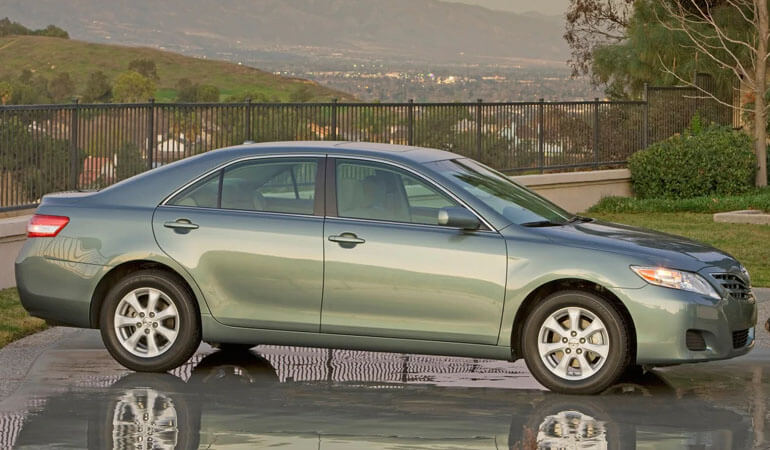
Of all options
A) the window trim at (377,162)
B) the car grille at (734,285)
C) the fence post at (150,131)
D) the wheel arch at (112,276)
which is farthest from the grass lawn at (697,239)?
the car grille at (734,285)

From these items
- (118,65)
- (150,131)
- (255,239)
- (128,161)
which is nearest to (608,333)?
(255,239)

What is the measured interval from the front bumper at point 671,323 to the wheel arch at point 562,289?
10cm

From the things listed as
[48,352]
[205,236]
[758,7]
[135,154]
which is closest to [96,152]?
[135,154]

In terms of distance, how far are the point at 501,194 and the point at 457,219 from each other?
2.66 feet

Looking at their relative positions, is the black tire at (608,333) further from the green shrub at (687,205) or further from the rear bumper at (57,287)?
the green shrub at (687,205)

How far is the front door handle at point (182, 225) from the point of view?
9.84 metres

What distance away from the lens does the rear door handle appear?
31.2 feet

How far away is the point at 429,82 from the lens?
16600 centimetres

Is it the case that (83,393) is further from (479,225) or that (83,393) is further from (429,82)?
(429,82)

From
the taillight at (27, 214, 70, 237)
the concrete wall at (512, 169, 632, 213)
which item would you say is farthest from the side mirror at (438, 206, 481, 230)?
the concrete wall at (512, 169, 632, 213)

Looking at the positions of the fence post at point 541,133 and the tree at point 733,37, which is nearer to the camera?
the fence post at point 541,133

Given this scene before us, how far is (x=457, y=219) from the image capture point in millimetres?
9297

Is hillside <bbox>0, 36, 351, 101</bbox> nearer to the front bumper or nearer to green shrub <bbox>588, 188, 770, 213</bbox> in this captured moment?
green shrub <bbox>588, 188, 770, 213</bbox>

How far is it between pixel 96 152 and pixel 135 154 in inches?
39.9
